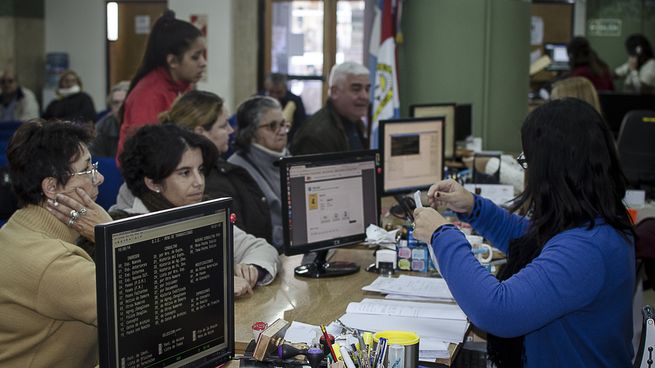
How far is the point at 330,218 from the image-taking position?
10.8 ft

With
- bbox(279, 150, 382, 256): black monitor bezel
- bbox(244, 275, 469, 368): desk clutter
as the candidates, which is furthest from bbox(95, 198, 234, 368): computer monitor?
bbox(279, 150, 382, 256): black monitor bezel

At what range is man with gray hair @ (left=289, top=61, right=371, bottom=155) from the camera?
196 inches

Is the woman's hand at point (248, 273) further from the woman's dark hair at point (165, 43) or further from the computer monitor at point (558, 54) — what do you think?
the computer monitor at point (558, 54)

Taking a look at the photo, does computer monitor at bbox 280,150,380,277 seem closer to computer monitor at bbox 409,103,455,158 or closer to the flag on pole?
computer monitor at bbox 409,103,455,158

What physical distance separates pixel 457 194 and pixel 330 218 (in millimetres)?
650

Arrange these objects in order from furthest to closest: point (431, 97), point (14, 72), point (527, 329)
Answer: point (14, 72) < point (431, 97) < point (527, 329)

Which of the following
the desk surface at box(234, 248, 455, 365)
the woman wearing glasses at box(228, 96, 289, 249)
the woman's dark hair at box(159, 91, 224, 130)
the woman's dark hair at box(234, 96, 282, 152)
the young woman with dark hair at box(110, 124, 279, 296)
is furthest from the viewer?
the woman's dark hair at box(234, 96, 282, 152)

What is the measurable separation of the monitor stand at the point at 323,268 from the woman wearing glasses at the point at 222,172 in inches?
17.7

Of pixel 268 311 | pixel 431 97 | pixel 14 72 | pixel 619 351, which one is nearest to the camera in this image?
pixel 619 351

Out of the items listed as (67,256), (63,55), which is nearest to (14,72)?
(63,55)

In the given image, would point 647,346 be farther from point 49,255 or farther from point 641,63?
point 641,63

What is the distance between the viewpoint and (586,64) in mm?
9352

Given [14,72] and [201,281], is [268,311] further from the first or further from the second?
[14,72]

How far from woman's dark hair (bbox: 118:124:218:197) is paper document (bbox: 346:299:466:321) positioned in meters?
0.76
